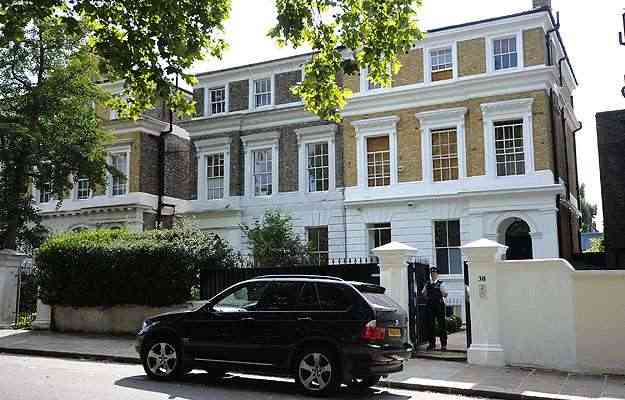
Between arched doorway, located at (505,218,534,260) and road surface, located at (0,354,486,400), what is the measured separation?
51.4ft

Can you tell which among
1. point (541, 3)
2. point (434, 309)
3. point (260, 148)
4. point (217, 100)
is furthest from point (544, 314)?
point (217, 100)

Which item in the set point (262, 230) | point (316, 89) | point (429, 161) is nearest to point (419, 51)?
point (429, 161)

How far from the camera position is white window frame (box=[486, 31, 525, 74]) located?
919 inches

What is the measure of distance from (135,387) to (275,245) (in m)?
14.5

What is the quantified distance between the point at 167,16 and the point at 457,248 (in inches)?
661

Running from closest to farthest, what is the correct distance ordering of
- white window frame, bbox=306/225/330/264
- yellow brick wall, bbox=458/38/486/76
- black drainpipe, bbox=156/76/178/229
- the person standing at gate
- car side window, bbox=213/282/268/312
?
1. car side window, bbox=213/282/268/312
2. the person standing at gate
3. yellow brick wall, bbox=458/38/486/76
4. white window frame, bbox=306/225/330/264
5. black drainpipe, bbox=156/76/178/229

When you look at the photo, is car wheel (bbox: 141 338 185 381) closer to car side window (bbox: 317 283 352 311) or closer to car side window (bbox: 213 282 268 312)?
car side window (bbox: 213 282 268 312)

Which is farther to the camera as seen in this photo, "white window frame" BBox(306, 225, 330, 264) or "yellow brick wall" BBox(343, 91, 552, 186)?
"white window frame" BBox(306, 225, 330, 264)

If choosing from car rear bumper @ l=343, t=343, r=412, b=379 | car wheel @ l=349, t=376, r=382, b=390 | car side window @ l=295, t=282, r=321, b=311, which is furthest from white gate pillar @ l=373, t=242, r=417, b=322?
car rear bumper @ l=343, t=343, r=412, b=379

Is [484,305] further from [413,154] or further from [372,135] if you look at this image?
[372,135]

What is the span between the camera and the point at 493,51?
23969 millimetres

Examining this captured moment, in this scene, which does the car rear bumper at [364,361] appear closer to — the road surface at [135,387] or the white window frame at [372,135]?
the road surface at [135,387]

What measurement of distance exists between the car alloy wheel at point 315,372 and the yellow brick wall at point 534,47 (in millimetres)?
18257

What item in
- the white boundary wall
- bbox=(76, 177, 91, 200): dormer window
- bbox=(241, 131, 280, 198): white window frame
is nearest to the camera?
the white boundary wall
